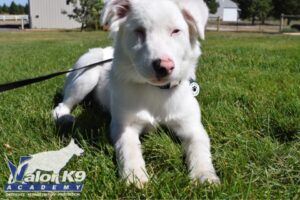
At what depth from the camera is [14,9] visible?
7812 centimetres

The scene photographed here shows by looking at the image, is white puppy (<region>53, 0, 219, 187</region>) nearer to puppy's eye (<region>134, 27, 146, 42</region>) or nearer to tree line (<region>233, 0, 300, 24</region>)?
puppy's eye (<region>134, 27, 146, 42</region>)

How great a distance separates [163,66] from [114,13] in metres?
0.78

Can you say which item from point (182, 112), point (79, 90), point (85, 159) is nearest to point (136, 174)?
point (85, 159)

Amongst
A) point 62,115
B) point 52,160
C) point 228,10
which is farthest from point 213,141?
point 228,10

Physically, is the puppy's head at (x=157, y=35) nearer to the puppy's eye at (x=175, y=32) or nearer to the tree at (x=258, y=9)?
the puppy's eye at (x=175, y=32)

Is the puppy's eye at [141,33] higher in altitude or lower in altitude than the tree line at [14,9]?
lower

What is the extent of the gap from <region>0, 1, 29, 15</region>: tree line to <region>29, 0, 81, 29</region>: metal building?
36802 millimetres

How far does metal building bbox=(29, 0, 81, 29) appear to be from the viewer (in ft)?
138

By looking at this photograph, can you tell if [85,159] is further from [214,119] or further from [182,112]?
[214,119]

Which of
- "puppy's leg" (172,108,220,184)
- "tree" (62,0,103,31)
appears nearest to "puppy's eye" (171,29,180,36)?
"puppy's leg" (172,108,220,184)

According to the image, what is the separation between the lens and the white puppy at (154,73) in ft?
8.57

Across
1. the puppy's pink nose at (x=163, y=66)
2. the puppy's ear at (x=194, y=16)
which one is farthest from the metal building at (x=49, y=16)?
the puppy's pink nose at (x=163, y=66)

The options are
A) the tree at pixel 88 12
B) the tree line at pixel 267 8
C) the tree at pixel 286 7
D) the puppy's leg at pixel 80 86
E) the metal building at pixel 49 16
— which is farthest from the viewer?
the tree line at pixel 267 8

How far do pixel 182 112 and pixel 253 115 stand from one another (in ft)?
2.31
